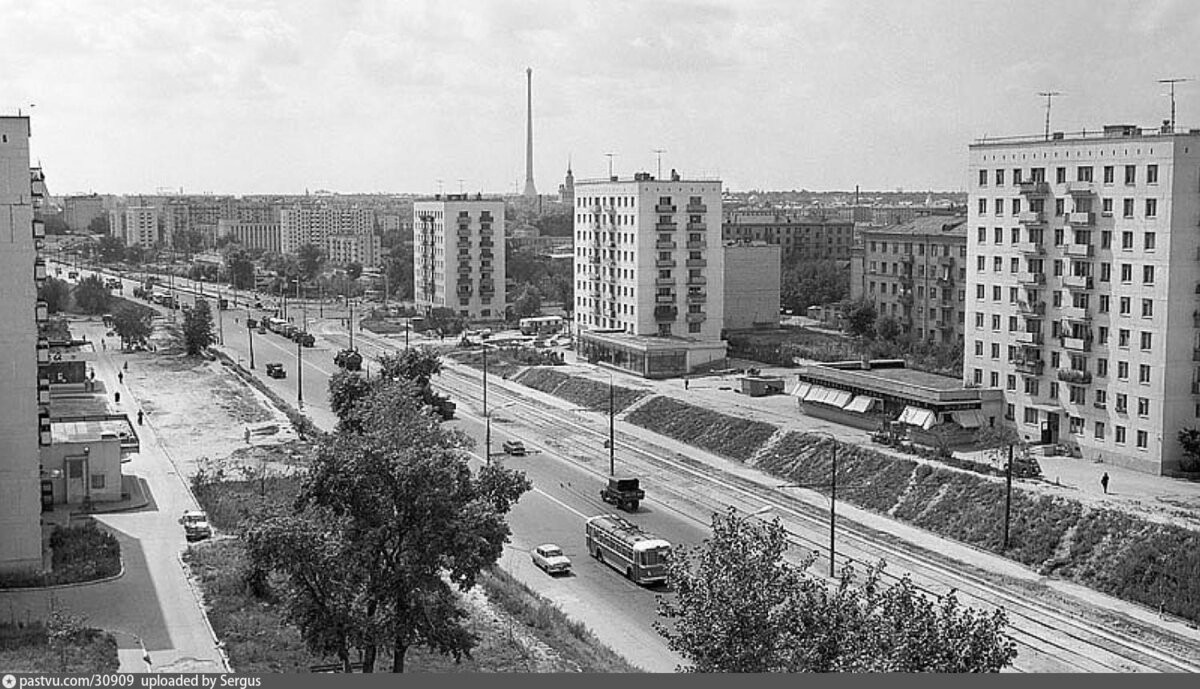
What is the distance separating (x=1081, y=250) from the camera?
24656 mm

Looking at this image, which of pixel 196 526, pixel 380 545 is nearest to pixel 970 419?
pixel 196 526

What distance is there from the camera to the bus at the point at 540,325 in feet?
166

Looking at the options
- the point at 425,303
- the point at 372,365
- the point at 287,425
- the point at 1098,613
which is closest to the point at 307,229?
the point at 425,303

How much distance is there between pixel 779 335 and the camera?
4416 cm

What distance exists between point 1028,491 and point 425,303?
40580mm

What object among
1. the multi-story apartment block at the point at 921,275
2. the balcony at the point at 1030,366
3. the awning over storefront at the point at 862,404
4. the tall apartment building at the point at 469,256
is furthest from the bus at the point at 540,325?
the balcony at the point at 1030,366

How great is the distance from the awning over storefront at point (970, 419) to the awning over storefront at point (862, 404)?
2057 mm

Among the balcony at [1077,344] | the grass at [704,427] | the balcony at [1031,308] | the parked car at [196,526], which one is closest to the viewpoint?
the parked car at [196,526]

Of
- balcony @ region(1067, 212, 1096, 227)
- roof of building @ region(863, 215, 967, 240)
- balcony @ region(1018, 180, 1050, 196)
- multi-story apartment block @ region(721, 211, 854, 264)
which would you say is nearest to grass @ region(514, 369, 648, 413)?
balcony @ region(1018, 180, 1050, 196)

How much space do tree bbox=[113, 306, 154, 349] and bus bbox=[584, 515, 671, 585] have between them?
3236 cm

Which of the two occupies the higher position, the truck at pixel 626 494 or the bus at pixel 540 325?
the bus at pixel 540 325

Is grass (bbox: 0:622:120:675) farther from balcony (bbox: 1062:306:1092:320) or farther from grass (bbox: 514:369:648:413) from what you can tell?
grass (bbox: 514:369:648:413)

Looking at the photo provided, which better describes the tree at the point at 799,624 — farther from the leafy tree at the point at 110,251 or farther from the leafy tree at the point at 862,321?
the leafy tree at the point at 110,251

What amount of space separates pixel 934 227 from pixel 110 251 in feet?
236
